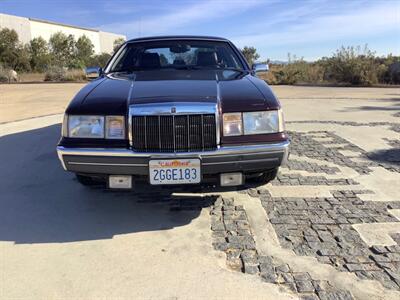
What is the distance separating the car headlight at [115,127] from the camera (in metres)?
3.16

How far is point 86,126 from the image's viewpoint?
3240 mm

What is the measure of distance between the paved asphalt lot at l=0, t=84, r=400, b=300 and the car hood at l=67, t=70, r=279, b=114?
40.3 inches

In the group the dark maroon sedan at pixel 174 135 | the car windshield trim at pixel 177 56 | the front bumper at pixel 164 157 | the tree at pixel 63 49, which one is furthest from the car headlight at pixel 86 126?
the tree at pixel 63 49

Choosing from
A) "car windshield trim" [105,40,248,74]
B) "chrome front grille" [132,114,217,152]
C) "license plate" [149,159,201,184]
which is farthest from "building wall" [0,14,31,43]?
"license plate" [149,159,201,184]

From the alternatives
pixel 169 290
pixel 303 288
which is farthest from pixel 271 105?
pixel 169 290

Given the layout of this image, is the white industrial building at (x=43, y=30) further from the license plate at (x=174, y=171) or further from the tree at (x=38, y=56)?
the license plate at (x=174, y=171)

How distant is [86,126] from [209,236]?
1344mm

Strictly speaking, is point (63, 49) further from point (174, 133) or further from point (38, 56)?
point (174, 133)

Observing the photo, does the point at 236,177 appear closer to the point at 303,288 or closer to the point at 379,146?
the point at 303,288

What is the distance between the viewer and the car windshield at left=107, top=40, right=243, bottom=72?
465 cm

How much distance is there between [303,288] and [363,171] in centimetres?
278

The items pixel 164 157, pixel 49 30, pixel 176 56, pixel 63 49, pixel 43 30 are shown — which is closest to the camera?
pixel 164 157

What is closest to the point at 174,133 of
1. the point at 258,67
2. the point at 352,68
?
the point at 258,67

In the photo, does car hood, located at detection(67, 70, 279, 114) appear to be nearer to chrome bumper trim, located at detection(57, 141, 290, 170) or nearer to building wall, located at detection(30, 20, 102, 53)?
chrome bumper trim, located at detection(57, 141, 290, 170)
